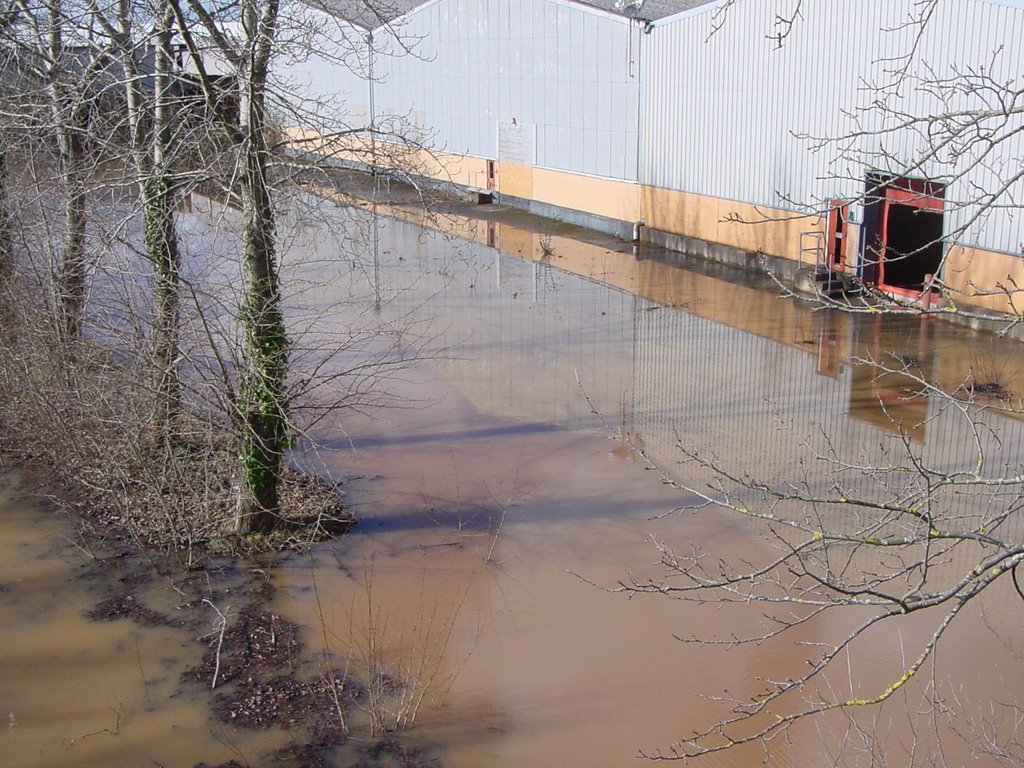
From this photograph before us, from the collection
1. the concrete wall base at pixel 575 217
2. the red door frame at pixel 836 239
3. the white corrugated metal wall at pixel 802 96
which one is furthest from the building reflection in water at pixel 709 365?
the concrete wall base at pixel 575 217

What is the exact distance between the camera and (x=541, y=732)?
842 centimetres

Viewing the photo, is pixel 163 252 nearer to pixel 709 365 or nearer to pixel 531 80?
pixel 709 365

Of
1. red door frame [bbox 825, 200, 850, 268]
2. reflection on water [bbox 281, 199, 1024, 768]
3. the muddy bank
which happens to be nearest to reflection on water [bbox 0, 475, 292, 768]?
the muddy bank

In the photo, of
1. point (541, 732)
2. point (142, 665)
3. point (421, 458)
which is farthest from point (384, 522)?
point (541, 732)

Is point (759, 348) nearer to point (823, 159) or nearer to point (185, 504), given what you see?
point (823, 159)

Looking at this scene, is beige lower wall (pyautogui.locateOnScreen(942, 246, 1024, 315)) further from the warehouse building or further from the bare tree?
the bare tree

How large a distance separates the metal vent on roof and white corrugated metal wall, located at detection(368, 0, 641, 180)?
246mm

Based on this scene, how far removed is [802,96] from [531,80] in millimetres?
10344

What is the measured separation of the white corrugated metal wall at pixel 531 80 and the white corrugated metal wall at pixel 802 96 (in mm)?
1180

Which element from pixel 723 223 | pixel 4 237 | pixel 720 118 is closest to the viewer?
pixel 4 237

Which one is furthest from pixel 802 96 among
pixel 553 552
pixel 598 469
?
pixel 553 552

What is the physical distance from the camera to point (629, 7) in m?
25.9

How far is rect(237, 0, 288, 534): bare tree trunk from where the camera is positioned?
33.2ft

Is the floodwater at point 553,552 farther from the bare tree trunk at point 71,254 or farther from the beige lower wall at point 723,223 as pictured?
the beige lower wall at point 723,223
